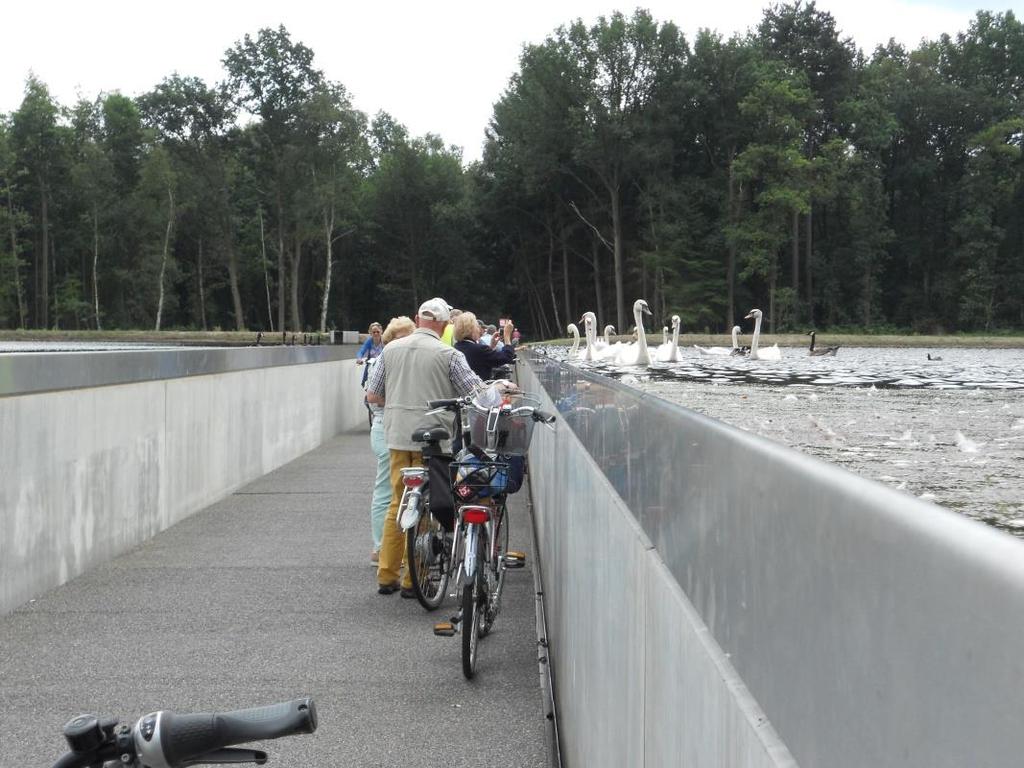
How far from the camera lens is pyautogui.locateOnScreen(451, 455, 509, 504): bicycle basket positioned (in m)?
7.75

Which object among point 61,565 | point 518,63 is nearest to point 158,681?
point 61,565

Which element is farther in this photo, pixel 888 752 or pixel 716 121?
pixel 716 121

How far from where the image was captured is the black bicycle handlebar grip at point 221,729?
1814 mm

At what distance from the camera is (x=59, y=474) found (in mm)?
9250

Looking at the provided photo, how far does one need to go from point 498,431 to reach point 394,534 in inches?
55.8

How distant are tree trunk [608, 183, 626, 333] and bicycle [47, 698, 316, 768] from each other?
83142mm

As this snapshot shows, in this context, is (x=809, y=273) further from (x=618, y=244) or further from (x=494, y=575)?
(x=494, y=575)

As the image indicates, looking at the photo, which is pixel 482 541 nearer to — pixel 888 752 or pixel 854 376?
pixel 888 752

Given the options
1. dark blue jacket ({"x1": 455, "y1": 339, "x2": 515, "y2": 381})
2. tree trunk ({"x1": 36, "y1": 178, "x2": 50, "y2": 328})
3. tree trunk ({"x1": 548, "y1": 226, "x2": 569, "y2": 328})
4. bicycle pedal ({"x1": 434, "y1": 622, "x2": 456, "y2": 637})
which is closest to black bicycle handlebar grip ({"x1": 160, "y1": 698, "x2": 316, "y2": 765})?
bicycle pedal ({"x1": 434, "y1": 622, "x2": 456, "y2": 637})

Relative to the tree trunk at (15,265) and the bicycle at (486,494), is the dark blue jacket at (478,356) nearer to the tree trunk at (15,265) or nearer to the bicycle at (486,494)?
the bicycle at (486,494)

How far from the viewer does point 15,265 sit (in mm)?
101750

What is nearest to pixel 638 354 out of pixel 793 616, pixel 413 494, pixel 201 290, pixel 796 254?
pixel 413 494

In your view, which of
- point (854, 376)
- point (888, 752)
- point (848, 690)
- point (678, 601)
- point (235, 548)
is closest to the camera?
point (888, 752)

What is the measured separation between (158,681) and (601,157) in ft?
257
